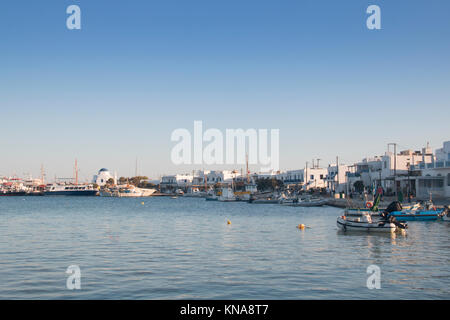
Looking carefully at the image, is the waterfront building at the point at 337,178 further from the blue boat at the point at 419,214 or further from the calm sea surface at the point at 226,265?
the calm sea surface at the point at 226,265

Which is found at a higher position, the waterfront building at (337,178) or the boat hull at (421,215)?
the waterfront building at (337,178)

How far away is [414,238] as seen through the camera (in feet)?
116

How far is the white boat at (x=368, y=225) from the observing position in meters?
38.2

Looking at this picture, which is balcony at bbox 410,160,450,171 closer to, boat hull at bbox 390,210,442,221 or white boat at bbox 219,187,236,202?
boat hull at bbox 390,210,442,221

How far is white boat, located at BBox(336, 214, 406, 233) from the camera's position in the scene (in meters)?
38.2

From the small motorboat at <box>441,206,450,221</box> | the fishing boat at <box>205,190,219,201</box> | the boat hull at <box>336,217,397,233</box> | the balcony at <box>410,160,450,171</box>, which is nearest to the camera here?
the boat hull at <box>336,217,397,233</box>

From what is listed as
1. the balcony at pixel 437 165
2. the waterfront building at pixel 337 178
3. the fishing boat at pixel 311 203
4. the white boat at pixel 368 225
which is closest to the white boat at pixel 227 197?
the waterfront building at pixel 337 178

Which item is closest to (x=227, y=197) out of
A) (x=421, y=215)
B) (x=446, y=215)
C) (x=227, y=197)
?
(x=227, y=197)

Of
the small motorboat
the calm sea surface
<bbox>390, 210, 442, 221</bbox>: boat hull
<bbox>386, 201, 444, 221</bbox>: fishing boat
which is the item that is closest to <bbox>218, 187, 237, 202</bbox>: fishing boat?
<bbox>386, 201, 444, 221</bbox>: fishing boat
